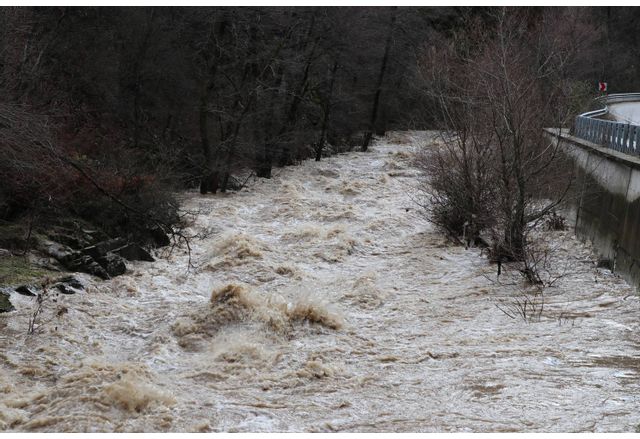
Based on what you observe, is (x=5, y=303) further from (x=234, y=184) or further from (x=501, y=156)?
(x=234, y=184)

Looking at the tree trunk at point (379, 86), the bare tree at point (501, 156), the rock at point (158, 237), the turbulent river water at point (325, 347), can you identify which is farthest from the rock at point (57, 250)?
the tree trunk at point (379, 86)

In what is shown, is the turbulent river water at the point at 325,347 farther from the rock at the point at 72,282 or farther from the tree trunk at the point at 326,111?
the tree trunk at the point at 326,111

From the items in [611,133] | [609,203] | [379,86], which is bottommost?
[609,203]

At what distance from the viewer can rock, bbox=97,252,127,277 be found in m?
13.2

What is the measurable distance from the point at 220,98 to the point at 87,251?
39.6 feet

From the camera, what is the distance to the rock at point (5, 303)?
34.8 ft

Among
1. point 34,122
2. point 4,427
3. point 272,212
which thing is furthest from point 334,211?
point 4,427

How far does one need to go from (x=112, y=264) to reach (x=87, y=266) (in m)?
0.50

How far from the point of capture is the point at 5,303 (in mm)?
10734

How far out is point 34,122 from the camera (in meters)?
9.40

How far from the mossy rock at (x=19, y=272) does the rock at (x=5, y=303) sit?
14.4 inches

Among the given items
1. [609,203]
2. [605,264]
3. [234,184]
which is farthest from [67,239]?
[609,203]

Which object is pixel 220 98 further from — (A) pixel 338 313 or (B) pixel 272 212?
(A) pixel 338 313

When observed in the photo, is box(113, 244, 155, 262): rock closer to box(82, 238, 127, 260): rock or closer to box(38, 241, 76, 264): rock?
box(82, 238, 127, 260): rock
